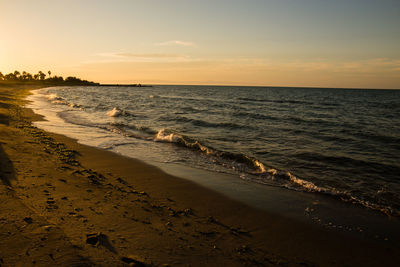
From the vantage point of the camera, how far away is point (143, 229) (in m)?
4.38

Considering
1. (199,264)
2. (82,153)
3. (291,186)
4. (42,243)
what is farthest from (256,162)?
(42,243)

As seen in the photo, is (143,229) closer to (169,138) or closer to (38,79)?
(169,138)

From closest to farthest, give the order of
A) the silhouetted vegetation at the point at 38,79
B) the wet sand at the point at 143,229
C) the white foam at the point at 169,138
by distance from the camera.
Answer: the wet sand at the point at 143,229
the white foam at the point at 169,138
the silhouetted vegetation at the point at 38,79

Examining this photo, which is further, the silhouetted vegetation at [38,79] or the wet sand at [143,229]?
the silhouetted vegetation at [38,79]

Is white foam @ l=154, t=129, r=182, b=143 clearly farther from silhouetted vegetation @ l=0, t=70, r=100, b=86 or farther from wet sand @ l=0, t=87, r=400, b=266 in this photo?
silhouetted vegetation @ l=0, t=70, r=100, b=86

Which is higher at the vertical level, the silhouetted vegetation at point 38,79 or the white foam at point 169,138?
the silhouetted vegetation at point 38,79

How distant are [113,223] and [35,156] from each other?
564cm

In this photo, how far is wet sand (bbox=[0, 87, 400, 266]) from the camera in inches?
140

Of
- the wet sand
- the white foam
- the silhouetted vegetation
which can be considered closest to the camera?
the wet sand

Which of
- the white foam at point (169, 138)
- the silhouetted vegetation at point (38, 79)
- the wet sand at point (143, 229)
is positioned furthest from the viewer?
the silhouetted vegetation at point (38, 79)

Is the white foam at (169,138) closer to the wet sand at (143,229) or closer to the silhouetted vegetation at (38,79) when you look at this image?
the wet sand at (143,229)

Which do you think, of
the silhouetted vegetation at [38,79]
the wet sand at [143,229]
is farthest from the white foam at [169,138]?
the silhouetted vegetation at [38,79]

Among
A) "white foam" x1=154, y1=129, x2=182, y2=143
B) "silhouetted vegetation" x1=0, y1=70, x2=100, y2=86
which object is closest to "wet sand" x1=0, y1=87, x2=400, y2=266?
"white foam" x1=154, y1=129, x2=182, y2=143

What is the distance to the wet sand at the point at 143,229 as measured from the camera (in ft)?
11.6
